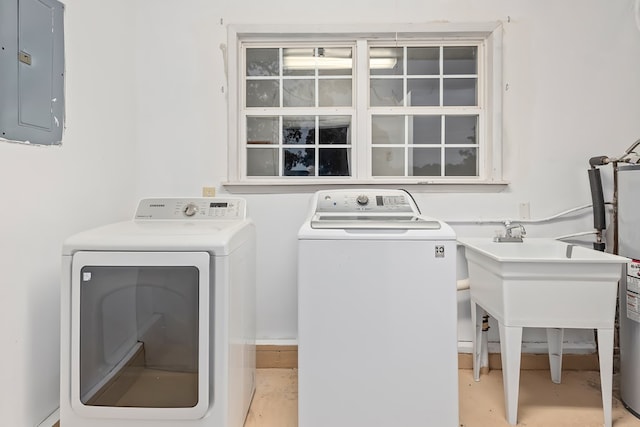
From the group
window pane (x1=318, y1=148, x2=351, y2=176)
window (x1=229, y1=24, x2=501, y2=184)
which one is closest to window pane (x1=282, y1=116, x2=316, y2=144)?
window (x1=229, y1=24, x2=501, y2=184)

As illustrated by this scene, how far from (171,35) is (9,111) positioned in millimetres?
1221

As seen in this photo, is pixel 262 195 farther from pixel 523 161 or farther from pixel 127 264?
pixel 523 161

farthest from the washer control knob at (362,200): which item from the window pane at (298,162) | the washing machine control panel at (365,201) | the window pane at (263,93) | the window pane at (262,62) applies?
the window pane at (262,62)

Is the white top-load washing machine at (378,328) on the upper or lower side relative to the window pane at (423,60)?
lower

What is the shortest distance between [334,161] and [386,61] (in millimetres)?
746

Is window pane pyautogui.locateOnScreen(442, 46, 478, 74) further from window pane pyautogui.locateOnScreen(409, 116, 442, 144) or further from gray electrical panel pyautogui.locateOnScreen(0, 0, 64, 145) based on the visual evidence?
gray electrical panel pyautogui.locateOnScreen(0, 0, 64, 145)

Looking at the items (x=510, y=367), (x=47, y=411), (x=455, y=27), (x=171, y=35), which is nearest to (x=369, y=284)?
(x=510, y=367)

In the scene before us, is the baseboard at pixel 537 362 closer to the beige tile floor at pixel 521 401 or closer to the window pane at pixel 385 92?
the beige tile floor at pixel 521 401

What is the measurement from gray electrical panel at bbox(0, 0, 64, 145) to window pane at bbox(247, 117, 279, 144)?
1031 mm

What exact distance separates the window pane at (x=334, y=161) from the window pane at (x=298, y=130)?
12 cm

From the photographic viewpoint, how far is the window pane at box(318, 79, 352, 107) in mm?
2338

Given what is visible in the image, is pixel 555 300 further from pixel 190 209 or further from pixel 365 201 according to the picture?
pixel 190 209

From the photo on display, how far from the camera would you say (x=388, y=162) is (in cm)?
234

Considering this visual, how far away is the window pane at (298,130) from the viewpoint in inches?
92.3
